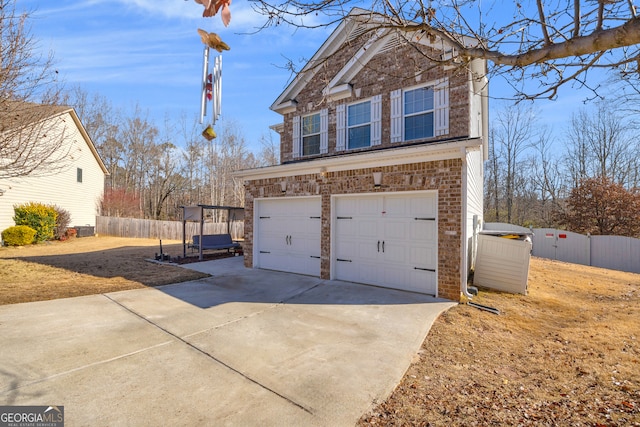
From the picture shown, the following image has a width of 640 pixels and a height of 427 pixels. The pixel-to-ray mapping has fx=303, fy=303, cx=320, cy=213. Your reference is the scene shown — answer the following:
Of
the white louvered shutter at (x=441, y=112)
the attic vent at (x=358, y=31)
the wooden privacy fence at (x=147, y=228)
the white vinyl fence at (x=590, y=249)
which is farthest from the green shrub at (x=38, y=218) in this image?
the white vinyl fence at (x=590, y=249)

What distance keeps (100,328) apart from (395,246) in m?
5.84

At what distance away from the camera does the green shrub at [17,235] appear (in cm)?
1610

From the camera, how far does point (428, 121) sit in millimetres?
8633

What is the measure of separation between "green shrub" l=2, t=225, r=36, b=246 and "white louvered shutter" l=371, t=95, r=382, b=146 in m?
19.1

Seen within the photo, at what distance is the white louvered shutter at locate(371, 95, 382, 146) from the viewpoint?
9344mm

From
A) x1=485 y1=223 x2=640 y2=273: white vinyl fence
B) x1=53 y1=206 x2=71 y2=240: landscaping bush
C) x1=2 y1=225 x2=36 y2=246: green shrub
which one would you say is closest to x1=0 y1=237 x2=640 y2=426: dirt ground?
x1=485 y1=223 x2=640 y2=273: white vinyl fence

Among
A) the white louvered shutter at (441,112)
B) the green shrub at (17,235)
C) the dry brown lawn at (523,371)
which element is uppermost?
the white louvered shutter at (441,112)

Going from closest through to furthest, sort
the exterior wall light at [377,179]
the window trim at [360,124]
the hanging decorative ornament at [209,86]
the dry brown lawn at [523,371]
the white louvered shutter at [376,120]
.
→ 1. the dry brown lawn at [523,371]
2. the hanging decorative ornament at [209,86]
3. the exterior wall light at [377,179]
4. the white louvered shutter at [376,120]
5. the window trim at [360,124]

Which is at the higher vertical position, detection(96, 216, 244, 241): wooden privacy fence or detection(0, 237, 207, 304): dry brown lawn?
detection(96, 216, 244, 241): wooden privacy fence

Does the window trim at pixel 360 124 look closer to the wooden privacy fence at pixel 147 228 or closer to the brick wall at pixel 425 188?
the brick wall at pixel 425 188

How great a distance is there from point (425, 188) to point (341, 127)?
441cm

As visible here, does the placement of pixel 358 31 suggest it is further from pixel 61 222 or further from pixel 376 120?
pixel 61 222

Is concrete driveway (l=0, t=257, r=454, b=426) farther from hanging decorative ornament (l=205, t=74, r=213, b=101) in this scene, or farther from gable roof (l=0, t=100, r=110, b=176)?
gable roof (l=0, t=100, r=110, b=176)

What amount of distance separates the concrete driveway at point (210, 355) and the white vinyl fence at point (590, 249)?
50.4 feet
